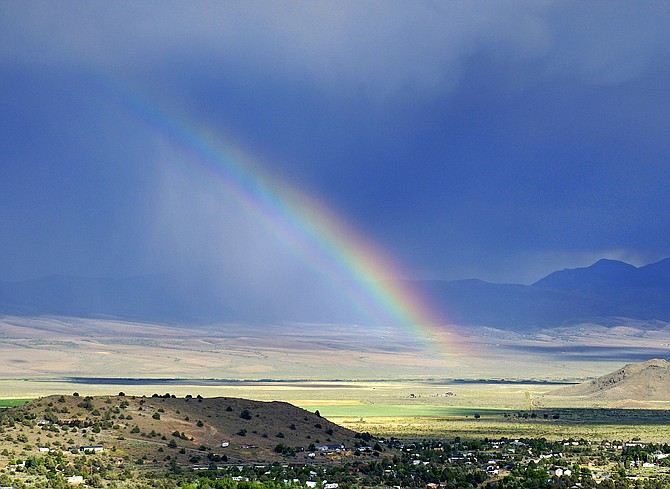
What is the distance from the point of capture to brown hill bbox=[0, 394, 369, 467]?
47.5m

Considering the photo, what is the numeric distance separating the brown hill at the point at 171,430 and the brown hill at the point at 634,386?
228 ft

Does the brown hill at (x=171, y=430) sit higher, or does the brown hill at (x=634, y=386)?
the brown hill at (x=634, y=386)

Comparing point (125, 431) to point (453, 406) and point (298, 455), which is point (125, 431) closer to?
point (298, 455)

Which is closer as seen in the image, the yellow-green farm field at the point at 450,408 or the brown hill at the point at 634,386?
the yellow-green farm field at the point at 450,408

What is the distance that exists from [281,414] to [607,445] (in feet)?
68.8

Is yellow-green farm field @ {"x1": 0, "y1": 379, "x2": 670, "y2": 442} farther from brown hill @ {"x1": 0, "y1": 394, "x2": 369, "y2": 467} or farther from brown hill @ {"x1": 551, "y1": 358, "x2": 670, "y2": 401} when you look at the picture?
brown hill @ {"x1": 0, "y1": 394, "x2": 369, "y2": 467}

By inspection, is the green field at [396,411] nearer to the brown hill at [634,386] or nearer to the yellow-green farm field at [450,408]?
the yellow-green farm field at [450,408]

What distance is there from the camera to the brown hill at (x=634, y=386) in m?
121

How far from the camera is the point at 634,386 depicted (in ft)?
407

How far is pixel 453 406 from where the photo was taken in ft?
354

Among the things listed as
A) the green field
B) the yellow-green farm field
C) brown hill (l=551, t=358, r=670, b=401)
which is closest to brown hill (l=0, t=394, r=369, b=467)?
the yellow-green farm field

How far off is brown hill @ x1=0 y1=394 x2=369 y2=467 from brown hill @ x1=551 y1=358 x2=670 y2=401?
6962 centimetres

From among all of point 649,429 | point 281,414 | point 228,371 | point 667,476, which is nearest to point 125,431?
point 281,414

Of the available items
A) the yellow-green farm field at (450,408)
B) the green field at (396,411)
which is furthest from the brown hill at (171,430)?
the green field at (396,411)
